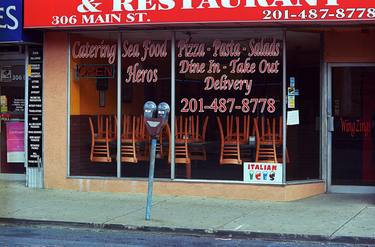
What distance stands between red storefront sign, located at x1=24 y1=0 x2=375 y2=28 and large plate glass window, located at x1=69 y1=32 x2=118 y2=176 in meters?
0.78

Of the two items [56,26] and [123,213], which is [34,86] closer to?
[56,26]

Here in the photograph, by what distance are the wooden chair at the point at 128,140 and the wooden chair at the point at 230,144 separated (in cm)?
170

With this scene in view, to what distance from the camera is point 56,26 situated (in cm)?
1123

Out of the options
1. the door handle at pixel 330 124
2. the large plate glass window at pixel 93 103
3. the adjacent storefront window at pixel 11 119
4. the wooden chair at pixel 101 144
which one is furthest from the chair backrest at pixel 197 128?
the adjacent storefront window at pixel 11 119

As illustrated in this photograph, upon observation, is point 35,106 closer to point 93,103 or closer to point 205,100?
point 93,103

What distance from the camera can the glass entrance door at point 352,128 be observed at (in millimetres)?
11523

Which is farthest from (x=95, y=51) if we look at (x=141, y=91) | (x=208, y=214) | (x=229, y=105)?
(x=208, y=214)

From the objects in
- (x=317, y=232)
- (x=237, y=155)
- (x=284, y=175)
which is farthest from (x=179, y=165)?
(x=317, y=232)

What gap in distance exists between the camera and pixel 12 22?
38.0ft

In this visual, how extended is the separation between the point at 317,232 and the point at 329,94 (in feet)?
13.0

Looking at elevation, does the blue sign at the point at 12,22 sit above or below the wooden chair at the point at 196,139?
above

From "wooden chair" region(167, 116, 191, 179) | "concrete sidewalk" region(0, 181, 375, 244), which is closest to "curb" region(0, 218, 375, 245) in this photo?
"concrete sidewalk" region(0, 181, 375, 244)

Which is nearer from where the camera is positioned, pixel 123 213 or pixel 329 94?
pixel 123 213

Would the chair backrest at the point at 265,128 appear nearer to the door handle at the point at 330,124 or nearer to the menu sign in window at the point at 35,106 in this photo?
the door handle at the point at 330,124
